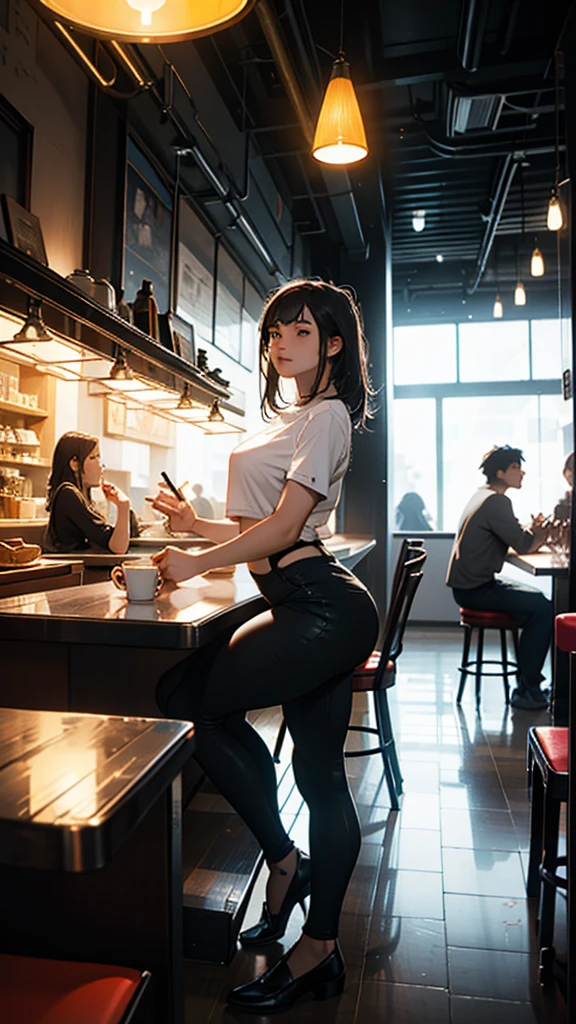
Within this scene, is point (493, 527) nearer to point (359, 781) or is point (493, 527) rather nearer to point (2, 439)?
point (359, 781)

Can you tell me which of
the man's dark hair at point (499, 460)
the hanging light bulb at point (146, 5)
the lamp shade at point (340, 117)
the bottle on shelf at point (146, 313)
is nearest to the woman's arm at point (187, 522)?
the hanging light bulb at point (146, 5)

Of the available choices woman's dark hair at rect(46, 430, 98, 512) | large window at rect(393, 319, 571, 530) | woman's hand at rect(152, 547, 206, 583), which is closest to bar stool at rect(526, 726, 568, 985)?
woman's hand at rect(152, 547, 206, 583)

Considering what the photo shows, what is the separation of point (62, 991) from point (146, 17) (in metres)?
1.65

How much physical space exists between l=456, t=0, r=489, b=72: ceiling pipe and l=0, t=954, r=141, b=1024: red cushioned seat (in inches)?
172

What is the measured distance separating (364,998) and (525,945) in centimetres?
52

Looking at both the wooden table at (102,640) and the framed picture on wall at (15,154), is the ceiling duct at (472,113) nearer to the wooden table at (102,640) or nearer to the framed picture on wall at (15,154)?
the framed picture on wall at (15,154)

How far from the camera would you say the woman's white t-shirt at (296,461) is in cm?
172

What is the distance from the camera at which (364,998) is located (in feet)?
5.84

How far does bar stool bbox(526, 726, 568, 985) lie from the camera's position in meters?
1.85

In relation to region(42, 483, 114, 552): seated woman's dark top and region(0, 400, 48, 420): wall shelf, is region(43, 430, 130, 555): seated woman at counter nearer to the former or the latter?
region(42, 483, 114, 552): seated woman's dark top

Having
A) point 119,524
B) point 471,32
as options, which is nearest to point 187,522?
point 119,524

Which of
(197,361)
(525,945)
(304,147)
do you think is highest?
(304,147)

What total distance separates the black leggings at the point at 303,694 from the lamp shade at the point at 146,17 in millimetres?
1124

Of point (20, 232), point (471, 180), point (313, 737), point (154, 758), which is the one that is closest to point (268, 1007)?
point (313, 737)
